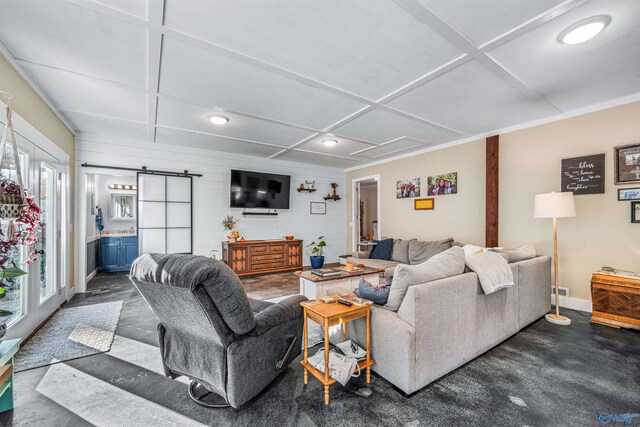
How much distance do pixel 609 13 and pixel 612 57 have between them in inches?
29.7

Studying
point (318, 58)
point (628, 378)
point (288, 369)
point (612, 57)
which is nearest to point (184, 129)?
point (318, 58)

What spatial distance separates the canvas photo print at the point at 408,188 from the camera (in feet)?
17.9

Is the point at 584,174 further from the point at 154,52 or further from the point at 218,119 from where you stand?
the point at 154,52

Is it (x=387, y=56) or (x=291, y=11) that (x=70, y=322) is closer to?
(x=291, y=11)

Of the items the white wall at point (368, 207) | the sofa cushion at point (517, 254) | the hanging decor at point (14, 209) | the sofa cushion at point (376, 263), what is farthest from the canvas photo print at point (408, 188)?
the hanging decor at point (14, 209)

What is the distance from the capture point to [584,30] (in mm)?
1962

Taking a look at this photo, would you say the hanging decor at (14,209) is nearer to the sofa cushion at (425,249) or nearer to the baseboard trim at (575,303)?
the sofa cushion at (425,249)

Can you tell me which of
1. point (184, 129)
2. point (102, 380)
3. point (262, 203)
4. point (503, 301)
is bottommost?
point (102, 380)

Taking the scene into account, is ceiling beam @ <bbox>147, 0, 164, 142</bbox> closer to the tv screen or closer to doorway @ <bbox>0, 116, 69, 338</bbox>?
doorway @ <bbox>0, 116, 69, 338</bbox>

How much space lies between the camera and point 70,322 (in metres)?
3.12

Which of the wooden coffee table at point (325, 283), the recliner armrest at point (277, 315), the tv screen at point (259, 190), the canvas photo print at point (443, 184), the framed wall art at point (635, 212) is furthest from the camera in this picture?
the tv screen at point (259, 190)

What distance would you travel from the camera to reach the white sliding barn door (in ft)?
16.2

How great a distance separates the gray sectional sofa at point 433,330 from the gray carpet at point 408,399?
0.41 feet

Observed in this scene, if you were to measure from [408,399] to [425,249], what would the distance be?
10.4ft
